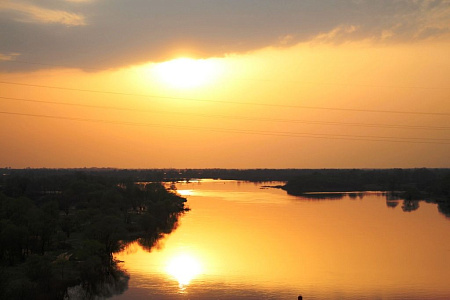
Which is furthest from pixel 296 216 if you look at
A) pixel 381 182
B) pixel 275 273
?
pixel 381 182

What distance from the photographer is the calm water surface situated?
30672 millimetres

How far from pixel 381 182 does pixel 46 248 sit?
139 m

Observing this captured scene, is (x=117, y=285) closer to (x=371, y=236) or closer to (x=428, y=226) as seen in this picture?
(x=371, y=236)

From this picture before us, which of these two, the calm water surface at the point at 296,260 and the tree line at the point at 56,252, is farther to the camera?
the calm water surface at the point at 296,260

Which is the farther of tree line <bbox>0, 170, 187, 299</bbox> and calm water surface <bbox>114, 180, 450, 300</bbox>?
calm water surface <bbox>114, 180, 450, 300</bbox>

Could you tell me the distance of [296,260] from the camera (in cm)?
4009

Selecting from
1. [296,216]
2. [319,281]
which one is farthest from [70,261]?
[296,216]

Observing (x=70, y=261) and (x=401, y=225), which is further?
(x=401, y=225)

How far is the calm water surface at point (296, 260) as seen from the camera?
3067 centimetres

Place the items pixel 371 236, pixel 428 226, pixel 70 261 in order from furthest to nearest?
pixel 428 226, pixel 371 236, pixel 70 261

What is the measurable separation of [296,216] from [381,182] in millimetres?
96681

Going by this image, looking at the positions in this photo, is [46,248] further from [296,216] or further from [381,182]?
[381,182]

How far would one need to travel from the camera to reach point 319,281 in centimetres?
3303

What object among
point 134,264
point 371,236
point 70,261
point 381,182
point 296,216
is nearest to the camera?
point 70,261
